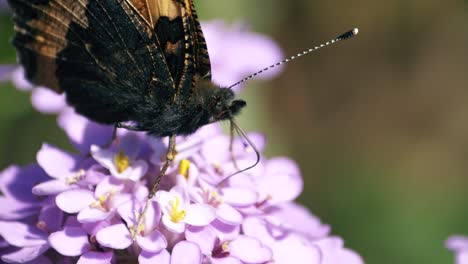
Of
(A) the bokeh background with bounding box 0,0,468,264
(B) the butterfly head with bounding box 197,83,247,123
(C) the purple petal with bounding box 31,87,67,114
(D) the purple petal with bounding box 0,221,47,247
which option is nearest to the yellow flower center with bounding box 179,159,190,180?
(B) the butterfly head with bounding box 197,83,247,123

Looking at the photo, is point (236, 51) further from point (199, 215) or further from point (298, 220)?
point (199, 215)

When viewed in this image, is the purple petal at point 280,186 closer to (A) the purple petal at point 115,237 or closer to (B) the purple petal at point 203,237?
(B) the purple petal at point 203,237

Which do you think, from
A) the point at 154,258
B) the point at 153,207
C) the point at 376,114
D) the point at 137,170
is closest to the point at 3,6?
the point at 137,170

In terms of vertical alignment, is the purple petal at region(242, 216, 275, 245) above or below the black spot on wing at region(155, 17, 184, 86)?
below

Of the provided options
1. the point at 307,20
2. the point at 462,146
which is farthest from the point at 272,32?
the point at 462,146

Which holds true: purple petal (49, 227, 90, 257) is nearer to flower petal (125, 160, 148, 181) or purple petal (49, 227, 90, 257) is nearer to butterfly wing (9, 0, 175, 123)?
flower petal (125, 160, 148, 181)

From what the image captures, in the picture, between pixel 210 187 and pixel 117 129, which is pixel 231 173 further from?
pixel 117 129
